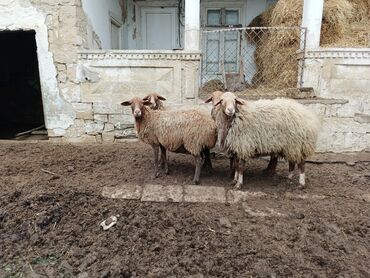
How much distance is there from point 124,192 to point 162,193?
532 mm

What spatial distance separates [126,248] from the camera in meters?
3.22

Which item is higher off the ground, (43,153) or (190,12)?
(190,12)

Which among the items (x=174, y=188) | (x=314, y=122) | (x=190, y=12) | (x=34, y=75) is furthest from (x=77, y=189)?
(x=34, y=75)

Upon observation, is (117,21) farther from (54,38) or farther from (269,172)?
(269,172)

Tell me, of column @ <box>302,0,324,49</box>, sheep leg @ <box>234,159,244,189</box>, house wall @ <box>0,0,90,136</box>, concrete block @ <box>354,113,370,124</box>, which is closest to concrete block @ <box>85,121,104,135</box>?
house wall @ <box>0,0,90,136</box>

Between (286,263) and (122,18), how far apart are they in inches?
320

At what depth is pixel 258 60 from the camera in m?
8.12

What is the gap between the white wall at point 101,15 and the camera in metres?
6.64

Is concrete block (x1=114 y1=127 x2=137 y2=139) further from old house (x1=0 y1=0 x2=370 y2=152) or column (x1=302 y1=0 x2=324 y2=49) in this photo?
column (x1=302 y1=0 x2=324 y2=49)

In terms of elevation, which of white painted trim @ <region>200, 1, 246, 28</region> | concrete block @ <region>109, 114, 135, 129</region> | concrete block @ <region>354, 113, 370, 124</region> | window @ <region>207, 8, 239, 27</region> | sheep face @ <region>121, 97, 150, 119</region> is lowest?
concrete block @ <region>109, 114, 135, 129</region>

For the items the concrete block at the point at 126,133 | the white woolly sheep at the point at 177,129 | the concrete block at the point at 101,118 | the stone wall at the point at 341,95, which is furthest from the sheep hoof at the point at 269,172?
the concrete block at the point at 101,118

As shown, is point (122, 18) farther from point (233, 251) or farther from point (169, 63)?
point (233, 251)

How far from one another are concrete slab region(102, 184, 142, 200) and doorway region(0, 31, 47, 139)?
6.29 meters

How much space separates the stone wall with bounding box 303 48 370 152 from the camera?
19.3 ft
